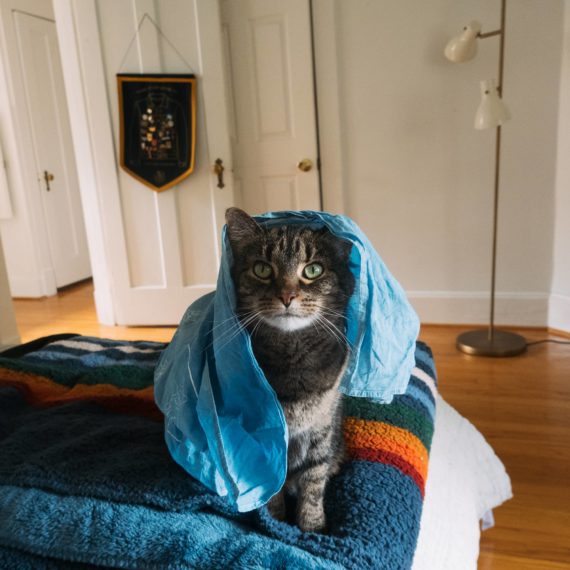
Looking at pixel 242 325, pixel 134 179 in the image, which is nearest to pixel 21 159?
pixel 134 179

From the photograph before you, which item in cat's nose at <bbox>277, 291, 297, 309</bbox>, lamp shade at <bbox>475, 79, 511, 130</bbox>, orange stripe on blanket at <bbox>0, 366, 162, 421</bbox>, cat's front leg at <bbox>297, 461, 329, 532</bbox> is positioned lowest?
cat's front leg at <bbox>297, 461, 329, 532</bbox>

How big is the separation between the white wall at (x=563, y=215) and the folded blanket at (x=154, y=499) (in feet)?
6.48

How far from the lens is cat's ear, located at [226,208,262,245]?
0.95m

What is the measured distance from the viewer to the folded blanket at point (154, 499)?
2.48ft

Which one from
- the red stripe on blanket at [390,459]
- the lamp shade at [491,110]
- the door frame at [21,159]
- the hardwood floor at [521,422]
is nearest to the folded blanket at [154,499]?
the red stripe on blanket at [390,459]

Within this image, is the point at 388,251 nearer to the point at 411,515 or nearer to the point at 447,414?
the point at 447,414

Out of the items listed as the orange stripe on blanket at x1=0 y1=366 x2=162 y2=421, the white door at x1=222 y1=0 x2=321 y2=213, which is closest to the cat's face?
the orange stripe on blanket at x1=0 y1=366 x2=162 y2=421

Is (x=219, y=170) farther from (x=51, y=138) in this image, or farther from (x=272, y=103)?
(x=51, y=138)

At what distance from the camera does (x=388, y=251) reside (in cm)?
310

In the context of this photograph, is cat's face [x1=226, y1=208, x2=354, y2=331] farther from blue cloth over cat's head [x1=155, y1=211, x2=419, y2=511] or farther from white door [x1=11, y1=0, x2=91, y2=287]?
white door [x1=11, y1=0, x2=91, y2=287]

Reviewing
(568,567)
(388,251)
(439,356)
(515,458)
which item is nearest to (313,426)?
(568,567)

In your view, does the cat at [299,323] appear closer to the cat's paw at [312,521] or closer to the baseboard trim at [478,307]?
the cat's paw at [312,521]

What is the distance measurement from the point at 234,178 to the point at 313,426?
2.39m

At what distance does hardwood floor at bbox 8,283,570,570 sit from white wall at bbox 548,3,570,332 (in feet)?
0.49
